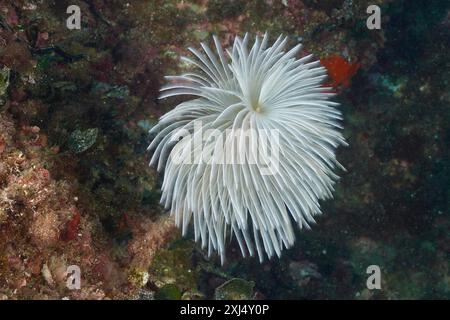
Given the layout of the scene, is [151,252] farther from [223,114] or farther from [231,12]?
[231,12]

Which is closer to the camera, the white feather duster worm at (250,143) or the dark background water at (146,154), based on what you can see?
the white feather duster worm at (250,143)

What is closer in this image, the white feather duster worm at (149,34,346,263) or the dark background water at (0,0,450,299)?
the white feather duster worm at (149,34,346,263)

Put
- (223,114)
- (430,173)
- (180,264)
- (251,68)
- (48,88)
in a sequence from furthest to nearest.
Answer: (430,173)
(180,264)
(48,88)
(251,68)
(223,114)

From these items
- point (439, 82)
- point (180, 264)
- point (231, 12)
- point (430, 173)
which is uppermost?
point (231, 12)

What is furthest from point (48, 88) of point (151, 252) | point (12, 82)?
point (151, 252)

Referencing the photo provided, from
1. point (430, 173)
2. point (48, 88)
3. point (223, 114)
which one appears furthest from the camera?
point (430, 173)

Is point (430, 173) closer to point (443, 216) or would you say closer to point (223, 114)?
point (443, 216)

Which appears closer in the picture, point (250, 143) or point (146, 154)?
point (250, 143)

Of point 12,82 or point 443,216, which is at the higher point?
point 12,82
